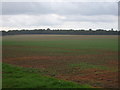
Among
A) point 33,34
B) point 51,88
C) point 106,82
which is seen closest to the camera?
point 51,88

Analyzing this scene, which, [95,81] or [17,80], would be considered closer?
[17,80]

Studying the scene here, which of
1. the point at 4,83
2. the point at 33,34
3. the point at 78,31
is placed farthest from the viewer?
the point at 33,34

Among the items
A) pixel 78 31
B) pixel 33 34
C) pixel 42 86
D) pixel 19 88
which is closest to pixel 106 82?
pixel 42 86

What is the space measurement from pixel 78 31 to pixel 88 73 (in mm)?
123520

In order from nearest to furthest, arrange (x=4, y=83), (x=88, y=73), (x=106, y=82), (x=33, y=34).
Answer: (x=4, y=83), (x=106, y=82), (x=88, y=73), (x=33, y=34)

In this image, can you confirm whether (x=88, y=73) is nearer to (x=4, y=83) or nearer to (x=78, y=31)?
(x=4, y=83)

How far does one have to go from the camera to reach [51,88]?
11.9m

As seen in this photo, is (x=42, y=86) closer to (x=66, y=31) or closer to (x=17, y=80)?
(x=17, y=80)

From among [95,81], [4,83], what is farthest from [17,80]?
[95,81]

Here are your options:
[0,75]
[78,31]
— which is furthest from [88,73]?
[78,31]

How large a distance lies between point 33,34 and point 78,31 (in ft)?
98.3

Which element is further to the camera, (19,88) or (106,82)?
(106,82)

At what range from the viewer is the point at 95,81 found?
1538cm

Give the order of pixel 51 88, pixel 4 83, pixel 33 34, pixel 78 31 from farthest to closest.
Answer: pixel 33 34 < pixel 78 31 < pixel 4 83 < pixel 51 88
